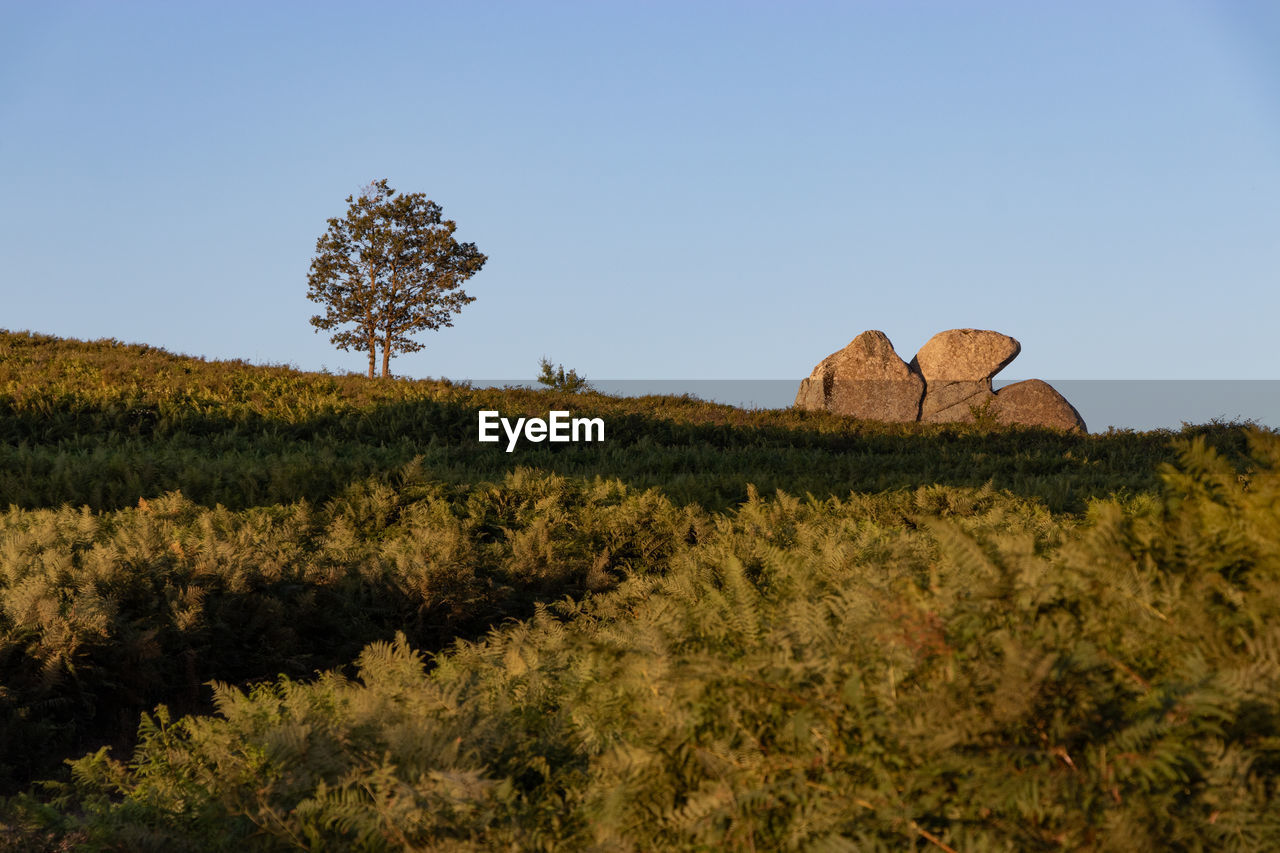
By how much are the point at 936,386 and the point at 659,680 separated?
96.9 feet

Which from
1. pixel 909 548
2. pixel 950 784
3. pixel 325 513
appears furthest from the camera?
pixel 325 513

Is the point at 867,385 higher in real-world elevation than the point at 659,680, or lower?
higher

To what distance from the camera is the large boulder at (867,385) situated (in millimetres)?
30016

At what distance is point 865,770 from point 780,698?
0.86ft

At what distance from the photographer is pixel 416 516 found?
9.56 m

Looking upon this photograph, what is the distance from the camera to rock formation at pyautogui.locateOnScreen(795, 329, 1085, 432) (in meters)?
29.9

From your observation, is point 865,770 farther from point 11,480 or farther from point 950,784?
point 11,480

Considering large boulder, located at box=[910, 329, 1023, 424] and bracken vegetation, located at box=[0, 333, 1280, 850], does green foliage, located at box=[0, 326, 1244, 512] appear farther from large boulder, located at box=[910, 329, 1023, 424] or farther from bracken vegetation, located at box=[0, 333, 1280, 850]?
A: large boulder, located at box=[910, 329, 1023, 424]

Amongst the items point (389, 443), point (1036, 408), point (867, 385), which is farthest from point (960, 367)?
point (389, 443)

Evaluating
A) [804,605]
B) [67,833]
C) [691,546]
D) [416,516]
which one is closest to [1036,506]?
[691,546]
